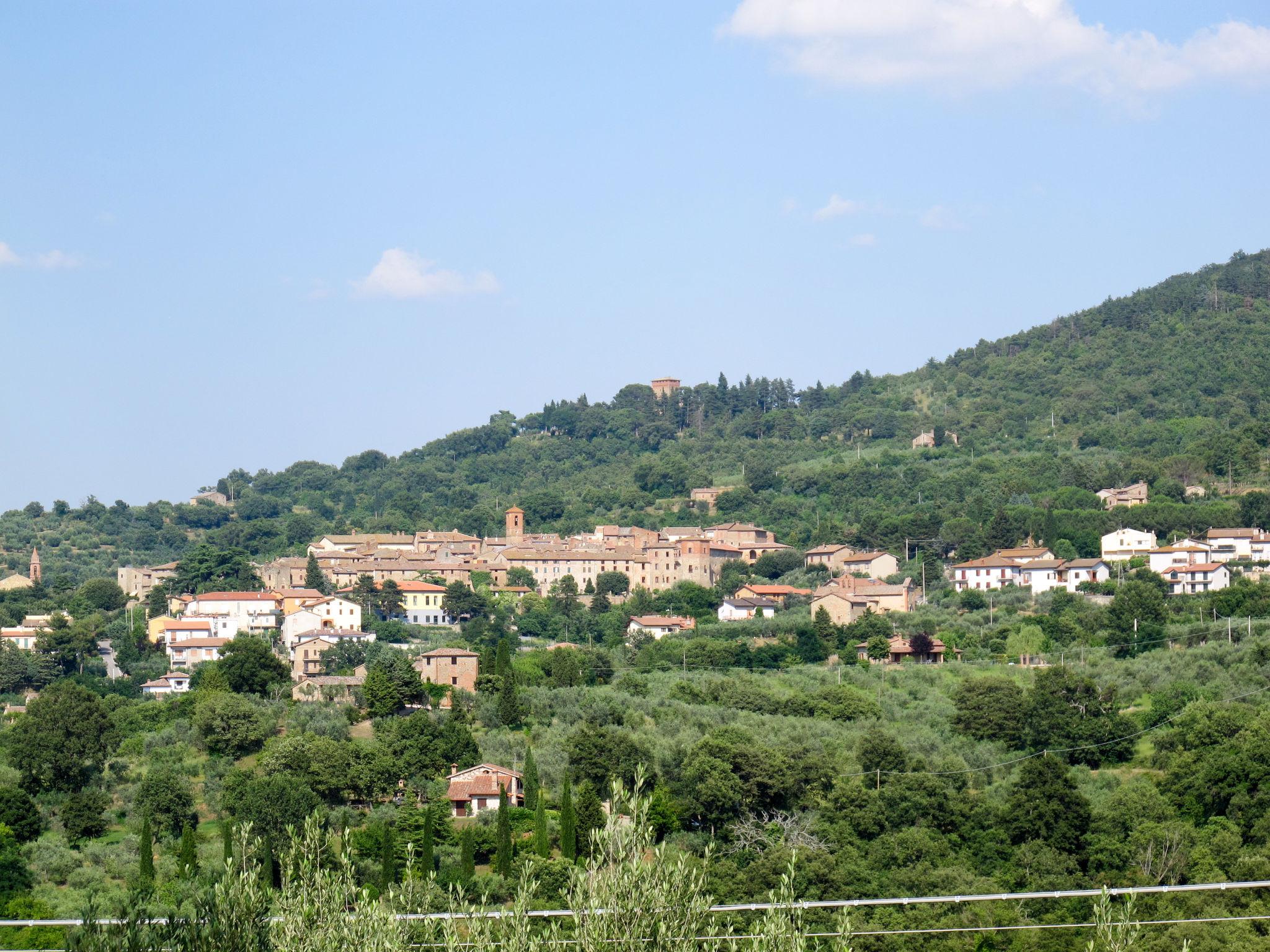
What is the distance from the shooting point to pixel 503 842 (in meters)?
26.9

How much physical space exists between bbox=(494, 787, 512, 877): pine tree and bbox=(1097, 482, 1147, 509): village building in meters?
38.4

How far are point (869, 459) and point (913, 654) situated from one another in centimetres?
3857

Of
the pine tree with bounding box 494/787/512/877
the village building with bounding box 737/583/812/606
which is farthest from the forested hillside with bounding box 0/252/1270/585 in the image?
the pine tree with bounding box 494/787/512/877

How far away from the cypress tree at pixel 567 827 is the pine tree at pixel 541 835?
0.84ft

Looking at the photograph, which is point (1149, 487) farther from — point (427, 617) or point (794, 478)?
point (427, 617)

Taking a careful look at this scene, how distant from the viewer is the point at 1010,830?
27.9 meters

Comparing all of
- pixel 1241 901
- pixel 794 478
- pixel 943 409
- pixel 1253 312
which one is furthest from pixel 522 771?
pixel 1253 312

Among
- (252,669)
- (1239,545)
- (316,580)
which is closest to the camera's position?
(252,669)

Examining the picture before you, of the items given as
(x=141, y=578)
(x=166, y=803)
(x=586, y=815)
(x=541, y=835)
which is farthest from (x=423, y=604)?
(x=541, y=835)

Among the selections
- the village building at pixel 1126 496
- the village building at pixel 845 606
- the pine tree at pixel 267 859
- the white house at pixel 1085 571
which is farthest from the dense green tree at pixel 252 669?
the village building at pixel 1126 496

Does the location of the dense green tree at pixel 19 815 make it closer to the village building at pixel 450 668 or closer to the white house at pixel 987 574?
the village building at pixel 450 668

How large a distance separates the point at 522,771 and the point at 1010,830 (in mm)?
9319

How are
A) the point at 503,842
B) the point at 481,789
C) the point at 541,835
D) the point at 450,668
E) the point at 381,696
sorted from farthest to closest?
the point at 450,668, the point at 381,696, the point at 481,789, the point at 541,835, the point at 503,842

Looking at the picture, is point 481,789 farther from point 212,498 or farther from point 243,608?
point 212,498
